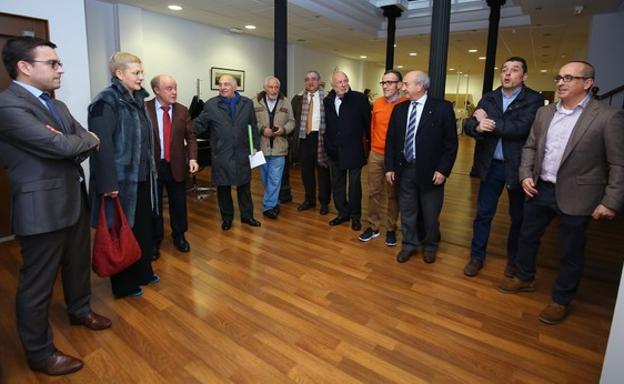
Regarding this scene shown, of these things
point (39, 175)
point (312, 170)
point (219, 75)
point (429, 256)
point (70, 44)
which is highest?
point (219, 75)

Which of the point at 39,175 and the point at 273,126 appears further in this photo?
the point at 273,126

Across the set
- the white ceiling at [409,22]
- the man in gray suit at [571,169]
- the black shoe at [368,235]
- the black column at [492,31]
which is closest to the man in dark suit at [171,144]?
the black shoe at [368,235]

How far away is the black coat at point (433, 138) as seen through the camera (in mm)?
3047

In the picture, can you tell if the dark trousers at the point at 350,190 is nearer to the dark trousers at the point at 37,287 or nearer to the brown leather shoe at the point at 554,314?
the brown leather shoe at the point at 554,314

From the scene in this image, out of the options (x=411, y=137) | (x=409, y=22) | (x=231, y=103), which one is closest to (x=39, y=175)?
(x=231, y=103)

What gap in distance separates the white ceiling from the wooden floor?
4551 mm

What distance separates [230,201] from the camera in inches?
159

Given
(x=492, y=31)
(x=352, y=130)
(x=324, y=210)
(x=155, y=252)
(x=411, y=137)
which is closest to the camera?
(x=411, y=137)

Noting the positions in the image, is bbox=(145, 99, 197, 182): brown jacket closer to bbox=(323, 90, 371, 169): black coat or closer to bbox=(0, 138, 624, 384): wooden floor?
bbox=(0, 138, 624, 384): wooden floor

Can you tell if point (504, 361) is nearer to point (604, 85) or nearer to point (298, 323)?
point (298, 323)

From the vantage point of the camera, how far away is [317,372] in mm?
1943

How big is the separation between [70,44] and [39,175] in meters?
2.61

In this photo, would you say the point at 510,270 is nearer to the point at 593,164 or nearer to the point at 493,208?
the point at 493,208

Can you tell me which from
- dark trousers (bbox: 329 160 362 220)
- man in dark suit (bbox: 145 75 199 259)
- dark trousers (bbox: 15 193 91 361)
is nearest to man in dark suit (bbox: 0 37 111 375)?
dark trousers (bbox: 15 193 91 361)
